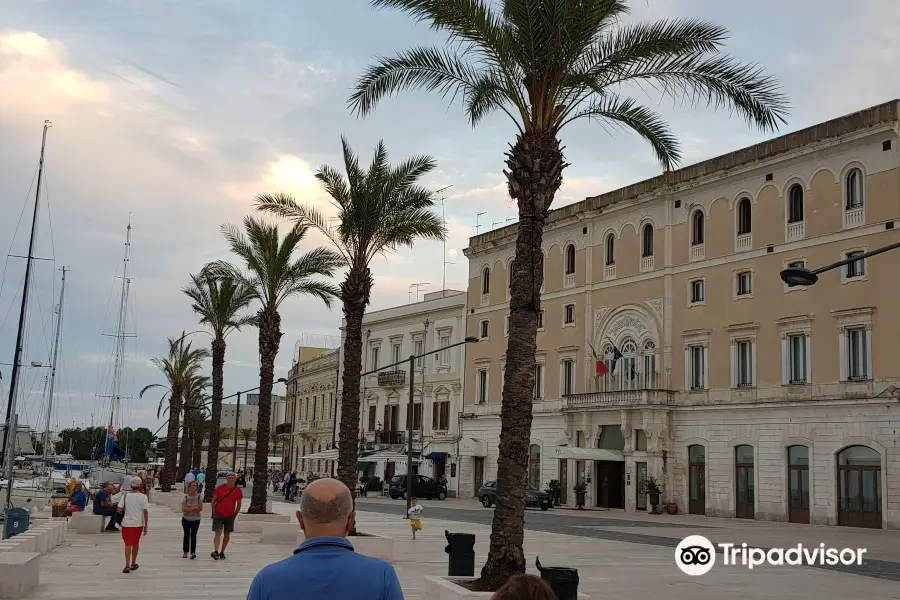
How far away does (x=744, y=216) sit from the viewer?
41.9 meters

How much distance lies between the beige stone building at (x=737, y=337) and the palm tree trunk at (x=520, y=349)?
2447 cm

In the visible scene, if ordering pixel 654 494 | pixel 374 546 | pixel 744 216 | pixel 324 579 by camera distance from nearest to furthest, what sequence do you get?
pixel 324 579, pixel 374 546, pixel 744 216, pixel 654 494

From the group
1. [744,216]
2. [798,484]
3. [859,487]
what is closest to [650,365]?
[744,216]

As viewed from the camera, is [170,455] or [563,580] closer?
[563,580]

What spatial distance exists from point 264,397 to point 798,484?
21.0 m

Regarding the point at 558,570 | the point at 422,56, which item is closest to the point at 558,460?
the point at 422,56

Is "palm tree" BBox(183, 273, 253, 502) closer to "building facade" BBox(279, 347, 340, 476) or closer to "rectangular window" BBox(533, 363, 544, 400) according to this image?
"rectangular window" BBox(533, 363, 544, 400)

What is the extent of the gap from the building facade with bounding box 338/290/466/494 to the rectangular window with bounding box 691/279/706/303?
17.7m

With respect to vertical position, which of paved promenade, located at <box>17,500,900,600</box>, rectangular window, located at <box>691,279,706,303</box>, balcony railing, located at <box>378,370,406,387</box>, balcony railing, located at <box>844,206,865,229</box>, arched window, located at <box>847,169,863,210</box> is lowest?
paved promenade, located at <box>17,500,900,600</box>

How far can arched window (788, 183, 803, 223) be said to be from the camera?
39219 millimetres

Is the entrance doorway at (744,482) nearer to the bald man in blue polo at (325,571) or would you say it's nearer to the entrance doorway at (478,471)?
the entrance doorway at (478,471)

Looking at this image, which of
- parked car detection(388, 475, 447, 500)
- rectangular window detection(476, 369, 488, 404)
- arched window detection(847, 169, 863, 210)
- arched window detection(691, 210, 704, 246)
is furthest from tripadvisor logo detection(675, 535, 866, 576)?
rectangular window detection(476, 369, 488, 404)

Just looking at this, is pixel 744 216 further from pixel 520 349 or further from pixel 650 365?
pixel 520 349

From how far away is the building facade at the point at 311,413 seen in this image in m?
78.6
